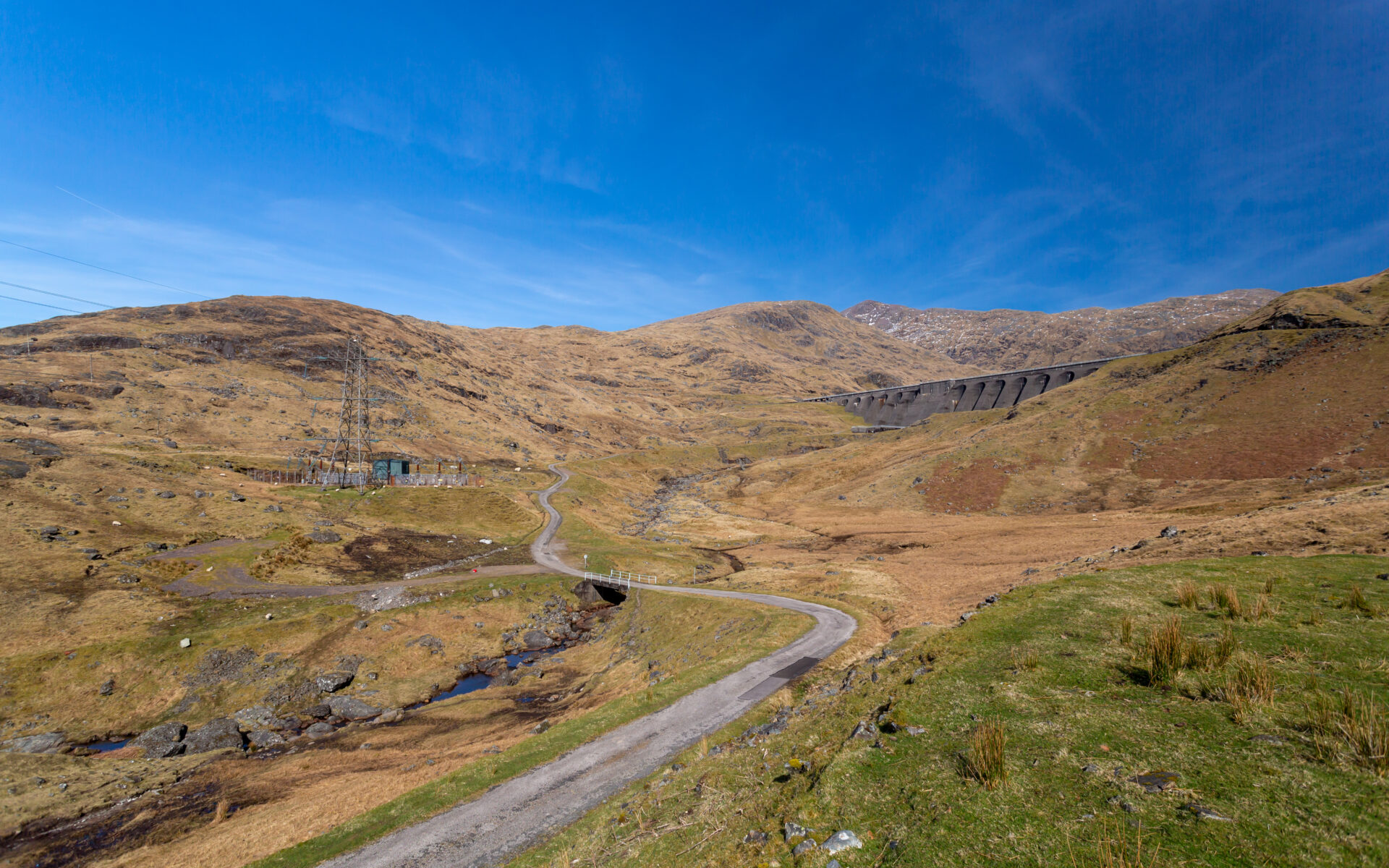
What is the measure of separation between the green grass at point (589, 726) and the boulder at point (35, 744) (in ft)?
73.1

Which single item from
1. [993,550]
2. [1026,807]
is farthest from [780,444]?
[1026,807]

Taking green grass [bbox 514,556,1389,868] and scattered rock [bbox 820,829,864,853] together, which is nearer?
green grass [bbox 514,556,1389,868]

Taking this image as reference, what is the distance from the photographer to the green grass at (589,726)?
1673cm

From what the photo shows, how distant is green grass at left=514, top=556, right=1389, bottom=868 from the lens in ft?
22.9

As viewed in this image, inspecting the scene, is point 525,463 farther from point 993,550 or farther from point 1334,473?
point 1334,473

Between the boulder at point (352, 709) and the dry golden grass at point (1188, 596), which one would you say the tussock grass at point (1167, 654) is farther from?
the boulder at point (352, 709)

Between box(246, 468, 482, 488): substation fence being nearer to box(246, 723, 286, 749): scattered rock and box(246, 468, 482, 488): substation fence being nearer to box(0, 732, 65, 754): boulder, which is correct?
box(0, 732, 65, 754): boulder

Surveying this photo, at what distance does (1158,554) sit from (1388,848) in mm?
29154

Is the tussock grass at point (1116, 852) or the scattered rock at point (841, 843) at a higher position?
the tussock grass at point (1116, 852)

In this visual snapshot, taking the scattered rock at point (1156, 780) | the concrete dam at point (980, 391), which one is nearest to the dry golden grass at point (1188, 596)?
the scattered rock at point (1156, 780)

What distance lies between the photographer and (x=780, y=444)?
163 m

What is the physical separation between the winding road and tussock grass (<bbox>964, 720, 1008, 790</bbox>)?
11953mm

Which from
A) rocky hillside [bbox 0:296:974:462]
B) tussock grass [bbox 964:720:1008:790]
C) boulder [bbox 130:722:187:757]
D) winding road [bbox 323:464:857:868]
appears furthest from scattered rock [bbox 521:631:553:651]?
rocky hillside [bbox 0:296:974:462]

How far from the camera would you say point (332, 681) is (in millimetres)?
34656
